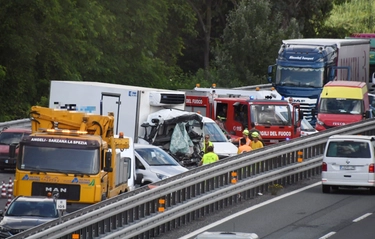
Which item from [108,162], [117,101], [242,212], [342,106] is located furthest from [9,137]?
[108,162]

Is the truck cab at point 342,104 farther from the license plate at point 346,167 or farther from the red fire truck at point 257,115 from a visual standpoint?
the license plate at point 346,167

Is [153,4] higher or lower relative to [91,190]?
higher

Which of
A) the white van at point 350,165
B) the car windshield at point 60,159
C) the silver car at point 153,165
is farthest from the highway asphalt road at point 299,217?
the silver car at point 153,165

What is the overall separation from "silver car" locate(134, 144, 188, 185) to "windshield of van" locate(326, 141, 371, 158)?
3888 mm

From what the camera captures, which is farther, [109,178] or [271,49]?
[271,49]

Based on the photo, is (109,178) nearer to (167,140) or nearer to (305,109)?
(167,140)

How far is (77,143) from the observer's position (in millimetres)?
23016

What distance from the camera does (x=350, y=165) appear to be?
2798 cm

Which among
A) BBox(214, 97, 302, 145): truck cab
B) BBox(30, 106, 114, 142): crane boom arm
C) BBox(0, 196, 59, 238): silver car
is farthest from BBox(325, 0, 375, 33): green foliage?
BBox(0, 196, 59, 238): silver car

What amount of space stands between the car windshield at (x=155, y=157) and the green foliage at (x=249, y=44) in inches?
1355

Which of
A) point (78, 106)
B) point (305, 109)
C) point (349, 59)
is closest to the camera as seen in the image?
point (78, 106)

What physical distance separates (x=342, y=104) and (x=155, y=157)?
1409 cm

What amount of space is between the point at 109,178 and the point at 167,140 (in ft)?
28.1

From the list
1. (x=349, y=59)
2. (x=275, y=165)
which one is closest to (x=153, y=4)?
(x=349, y=59)
